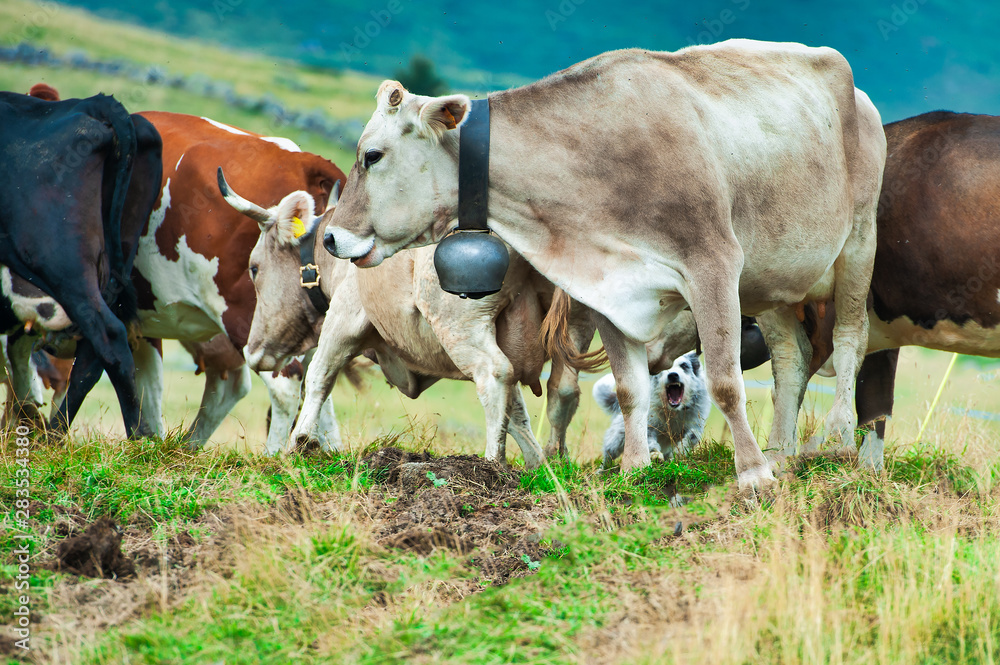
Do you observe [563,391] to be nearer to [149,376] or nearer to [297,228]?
[297,228]

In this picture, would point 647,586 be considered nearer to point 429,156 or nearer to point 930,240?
point 429,156

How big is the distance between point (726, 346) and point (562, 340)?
4.55 ft

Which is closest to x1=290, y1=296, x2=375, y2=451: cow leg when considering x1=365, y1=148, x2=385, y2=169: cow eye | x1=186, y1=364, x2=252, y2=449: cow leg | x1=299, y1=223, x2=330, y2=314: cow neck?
x1=299, y1=223, x2=330, y2=314: cow neck

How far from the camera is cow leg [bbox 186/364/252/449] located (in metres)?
8.73

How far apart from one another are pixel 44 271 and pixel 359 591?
3.49m

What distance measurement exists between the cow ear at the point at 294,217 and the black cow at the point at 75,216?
108cm

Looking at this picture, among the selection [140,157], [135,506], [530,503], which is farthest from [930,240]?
[140,157]

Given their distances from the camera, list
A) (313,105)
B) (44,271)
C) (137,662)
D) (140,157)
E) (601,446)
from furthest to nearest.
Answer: (313,105)
(601,446)
(140,157)
(44,271)
(137,662)

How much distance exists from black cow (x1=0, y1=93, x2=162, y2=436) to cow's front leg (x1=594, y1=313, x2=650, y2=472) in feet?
10.5

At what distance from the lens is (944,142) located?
6.06 meters

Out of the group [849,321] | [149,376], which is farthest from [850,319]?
[149,376]

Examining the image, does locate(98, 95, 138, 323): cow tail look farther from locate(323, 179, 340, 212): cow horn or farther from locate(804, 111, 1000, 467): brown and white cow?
locate(804, 111, 1000, 467): brown and white cow

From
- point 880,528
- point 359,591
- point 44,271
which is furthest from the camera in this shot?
point 44,271

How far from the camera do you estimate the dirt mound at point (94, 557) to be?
379 cm
